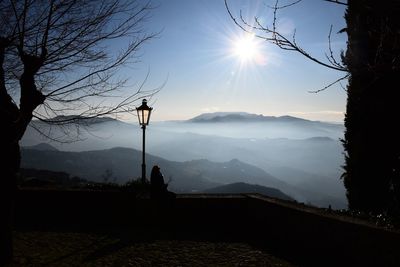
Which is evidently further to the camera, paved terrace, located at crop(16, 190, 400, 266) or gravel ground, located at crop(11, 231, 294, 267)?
paved terrace, located at crop(16, 190, 400, 266)

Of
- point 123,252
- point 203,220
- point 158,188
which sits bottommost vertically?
point 123,252

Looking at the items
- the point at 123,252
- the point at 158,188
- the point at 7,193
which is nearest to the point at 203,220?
the point at 158,188

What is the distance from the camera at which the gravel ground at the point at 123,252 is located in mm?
6934

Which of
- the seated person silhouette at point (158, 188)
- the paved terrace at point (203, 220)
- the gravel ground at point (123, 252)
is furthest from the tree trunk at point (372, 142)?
the gravel ground at point (123, 252)

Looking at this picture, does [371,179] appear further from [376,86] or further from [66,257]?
[66,257]

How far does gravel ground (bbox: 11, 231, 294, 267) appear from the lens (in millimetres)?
6934

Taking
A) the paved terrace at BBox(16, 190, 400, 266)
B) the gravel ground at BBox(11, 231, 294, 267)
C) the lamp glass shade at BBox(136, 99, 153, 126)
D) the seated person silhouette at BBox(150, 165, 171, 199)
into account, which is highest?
the lamp glass shade at BBox(136, 99, 153, 126)

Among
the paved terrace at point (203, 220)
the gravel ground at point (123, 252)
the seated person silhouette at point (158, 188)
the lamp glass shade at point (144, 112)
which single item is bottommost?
the gravel ground at point (123, 252)

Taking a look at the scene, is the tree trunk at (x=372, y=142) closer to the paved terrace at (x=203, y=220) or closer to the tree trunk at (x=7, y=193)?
the paved terrace at (x=203, y=220)

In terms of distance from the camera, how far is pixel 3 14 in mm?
6520

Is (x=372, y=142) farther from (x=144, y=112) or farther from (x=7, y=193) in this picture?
(x=7, y=193)

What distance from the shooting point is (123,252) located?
24.9 feet

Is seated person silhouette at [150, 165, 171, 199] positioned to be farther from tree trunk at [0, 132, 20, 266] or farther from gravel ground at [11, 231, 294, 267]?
tree trunk at [0, 132, 20, 266]

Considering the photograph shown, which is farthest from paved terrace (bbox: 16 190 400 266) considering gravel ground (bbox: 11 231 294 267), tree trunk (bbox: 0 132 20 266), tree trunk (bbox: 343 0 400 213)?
tree trunk (bbox: 343 0 400 213)
